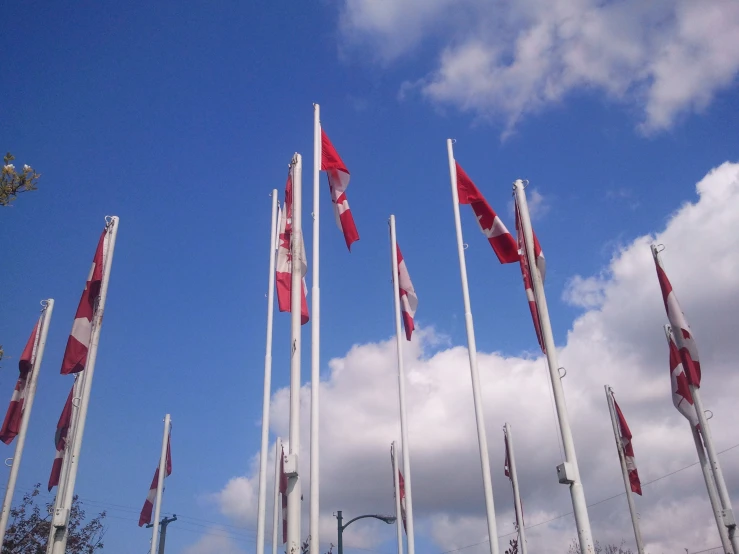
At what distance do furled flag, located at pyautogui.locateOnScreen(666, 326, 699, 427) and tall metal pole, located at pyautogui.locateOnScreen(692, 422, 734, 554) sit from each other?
403mm

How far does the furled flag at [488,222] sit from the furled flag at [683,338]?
465 cm

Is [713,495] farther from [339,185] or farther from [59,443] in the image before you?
[59,443]

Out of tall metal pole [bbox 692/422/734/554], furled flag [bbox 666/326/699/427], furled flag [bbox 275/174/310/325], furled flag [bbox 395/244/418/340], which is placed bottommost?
tall metal pole [bbox 692/422/734/554]

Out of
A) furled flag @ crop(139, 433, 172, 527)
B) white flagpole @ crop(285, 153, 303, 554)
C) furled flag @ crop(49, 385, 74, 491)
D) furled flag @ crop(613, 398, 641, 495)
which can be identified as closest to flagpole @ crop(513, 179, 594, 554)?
white flagpole @ crop(285, 153, 303, 554)

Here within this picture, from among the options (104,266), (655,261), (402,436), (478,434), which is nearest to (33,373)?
(104,266)

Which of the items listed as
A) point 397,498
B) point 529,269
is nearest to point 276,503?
point 397,498

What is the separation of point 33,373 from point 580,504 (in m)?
13.2

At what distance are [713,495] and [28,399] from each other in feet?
53.5

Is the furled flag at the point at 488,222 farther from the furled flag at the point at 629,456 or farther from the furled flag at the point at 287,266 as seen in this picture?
the furled flag at the point at 629,456

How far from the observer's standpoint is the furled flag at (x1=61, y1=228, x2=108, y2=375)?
1312cm

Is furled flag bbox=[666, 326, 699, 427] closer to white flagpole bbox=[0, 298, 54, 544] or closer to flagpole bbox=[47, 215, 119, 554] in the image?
flagpole bbox=[47, 215, 119, 554]

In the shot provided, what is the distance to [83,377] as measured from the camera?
1153 centimetres

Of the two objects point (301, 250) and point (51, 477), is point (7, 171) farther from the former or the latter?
point (51, 477)

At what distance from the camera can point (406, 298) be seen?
674 inches
